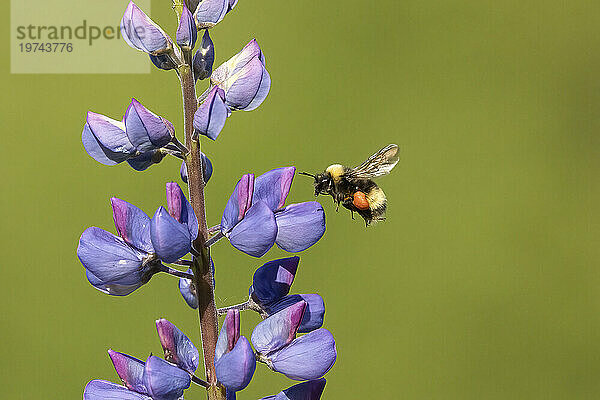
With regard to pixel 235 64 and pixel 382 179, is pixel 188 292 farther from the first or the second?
pixel 382 179

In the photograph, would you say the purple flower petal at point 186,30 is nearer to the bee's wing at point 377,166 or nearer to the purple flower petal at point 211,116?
the purple flower petal at point 211,116

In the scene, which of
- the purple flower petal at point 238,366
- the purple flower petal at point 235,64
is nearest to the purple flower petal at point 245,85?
the purple flower petal at point 235,64

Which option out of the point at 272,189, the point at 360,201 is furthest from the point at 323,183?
the point at 272,189

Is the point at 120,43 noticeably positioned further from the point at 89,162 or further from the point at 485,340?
the point at 485,340

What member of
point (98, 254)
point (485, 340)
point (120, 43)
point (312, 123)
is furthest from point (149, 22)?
point (485, 340)

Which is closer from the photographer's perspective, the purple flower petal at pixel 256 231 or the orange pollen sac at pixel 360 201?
the purple flower petal at pixel 256 231

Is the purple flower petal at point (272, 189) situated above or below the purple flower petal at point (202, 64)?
below
